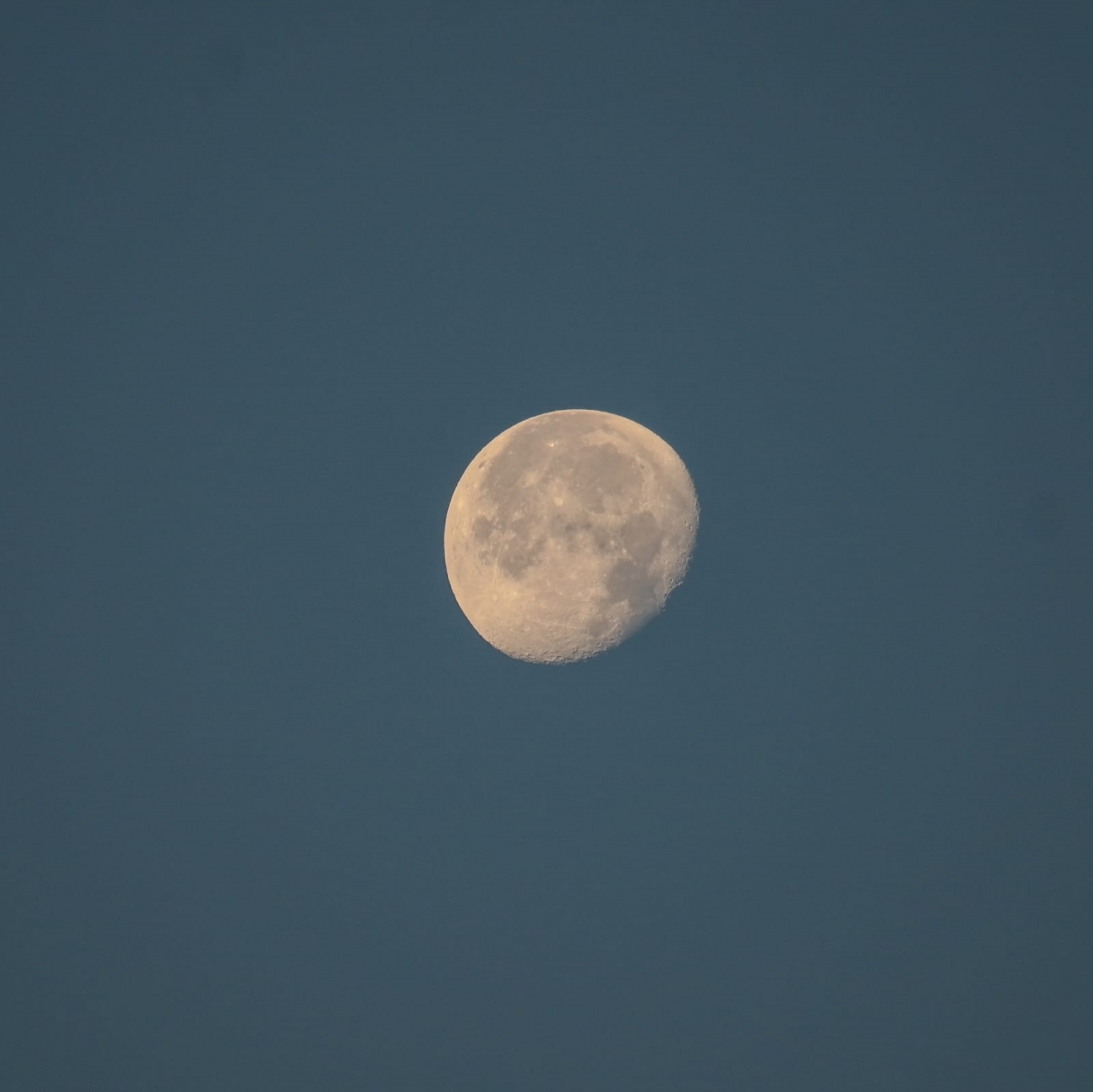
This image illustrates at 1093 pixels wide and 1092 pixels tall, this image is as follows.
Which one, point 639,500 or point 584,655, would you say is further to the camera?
point 584,655

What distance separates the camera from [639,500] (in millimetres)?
8797

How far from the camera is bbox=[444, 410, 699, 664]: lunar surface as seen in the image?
8.62 metres

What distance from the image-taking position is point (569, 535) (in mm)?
8547

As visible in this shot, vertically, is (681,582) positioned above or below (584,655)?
above

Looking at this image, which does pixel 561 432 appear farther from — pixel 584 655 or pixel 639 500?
pixel 584 655

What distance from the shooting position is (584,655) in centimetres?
937

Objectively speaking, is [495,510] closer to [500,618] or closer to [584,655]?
[500,618]

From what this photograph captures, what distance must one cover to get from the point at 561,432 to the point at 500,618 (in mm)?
2023

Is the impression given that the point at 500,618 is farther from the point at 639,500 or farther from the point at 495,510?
the point at 639,500

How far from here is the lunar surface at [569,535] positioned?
862 cm

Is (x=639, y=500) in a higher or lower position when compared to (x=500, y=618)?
higher

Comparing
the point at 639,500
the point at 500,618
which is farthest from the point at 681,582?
the point at 500,618

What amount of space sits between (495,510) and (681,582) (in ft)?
7.17

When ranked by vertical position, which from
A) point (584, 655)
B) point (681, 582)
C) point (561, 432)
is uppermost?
point (561, 432)
